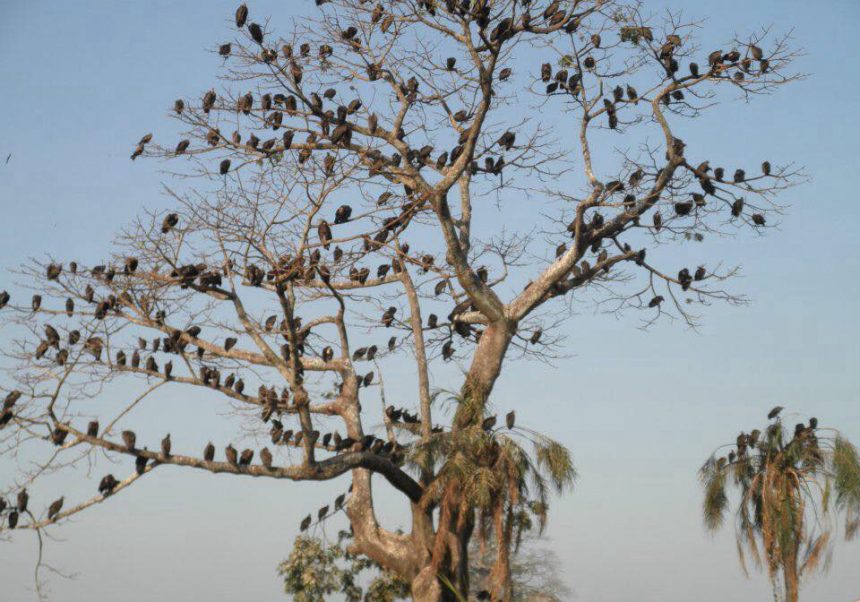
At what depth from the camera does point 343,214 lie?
Result: 13242mm

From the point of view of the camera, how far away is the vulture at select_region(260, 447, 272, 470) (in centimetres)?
1208

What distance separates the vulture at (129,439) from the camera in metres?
11.7

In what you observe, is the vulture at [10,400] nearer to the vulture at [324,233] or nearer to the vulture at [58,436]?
the vulture at [58,436]

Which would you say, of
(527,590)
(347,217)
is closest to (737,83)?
(347,217)

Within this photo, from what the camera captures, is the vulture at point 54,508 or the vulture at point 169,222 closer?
the vulture at point 54,508

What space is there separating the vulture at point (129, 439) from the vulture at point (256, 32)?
516cm

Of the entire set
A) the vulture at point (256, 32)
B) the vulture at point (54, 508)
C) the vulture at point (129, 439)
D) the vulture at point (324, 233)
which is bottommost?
the vulture at point (54, 508)

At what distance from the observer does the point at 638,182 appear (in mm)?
14602

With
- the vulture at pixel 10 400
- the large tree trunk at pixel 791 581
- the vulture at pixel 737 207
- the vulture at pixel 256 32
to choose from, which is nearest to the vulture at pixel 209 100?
the vulture at pixel 256 32

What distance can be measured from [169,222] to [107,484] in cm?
357

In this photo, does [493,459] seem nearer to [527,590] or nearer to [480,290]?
[480,290]

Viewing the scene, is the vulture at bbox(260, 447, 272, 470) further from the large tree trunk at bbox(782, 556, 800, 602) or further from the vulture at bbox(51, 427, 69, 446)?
the large tree trunk at bbox(782, 556, 800, 602)

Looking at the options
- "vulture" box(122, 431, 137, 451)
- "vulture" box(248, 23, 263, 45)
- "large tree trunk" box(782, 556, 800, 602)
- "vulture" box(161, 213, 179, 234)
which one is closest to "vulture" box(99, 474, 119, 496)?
"vulture" box(122, 431, 137, 451)

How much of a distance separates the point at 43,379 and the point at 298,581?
22.9 feet
